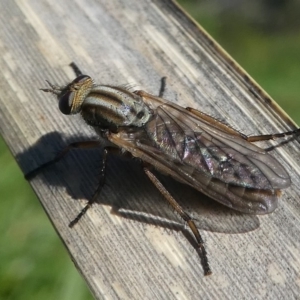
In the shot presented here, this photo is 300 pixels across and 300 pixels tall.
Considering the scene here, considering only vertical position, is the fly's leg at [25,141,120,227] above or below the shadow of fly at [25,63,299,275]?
below

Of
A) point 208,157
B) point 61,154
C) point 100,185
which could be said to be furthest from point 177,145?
point 61,154

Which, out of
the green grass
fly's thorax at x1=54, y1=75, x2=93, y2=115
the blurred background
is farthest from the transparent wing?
the green grass

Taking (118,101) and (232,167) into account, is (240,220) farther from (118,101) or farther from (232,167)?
(118,101)

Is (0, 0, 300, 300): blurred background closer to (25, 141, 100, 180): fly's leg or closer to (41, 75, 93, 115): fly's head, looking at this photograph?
(25, 141, 100, 180): fly's leg

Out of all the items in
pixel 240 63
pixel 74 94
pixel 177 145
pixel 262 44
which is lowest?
pixel 240 63

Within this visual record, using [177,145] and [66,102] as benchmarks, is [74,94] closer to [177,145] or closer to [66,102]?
[66,102]
